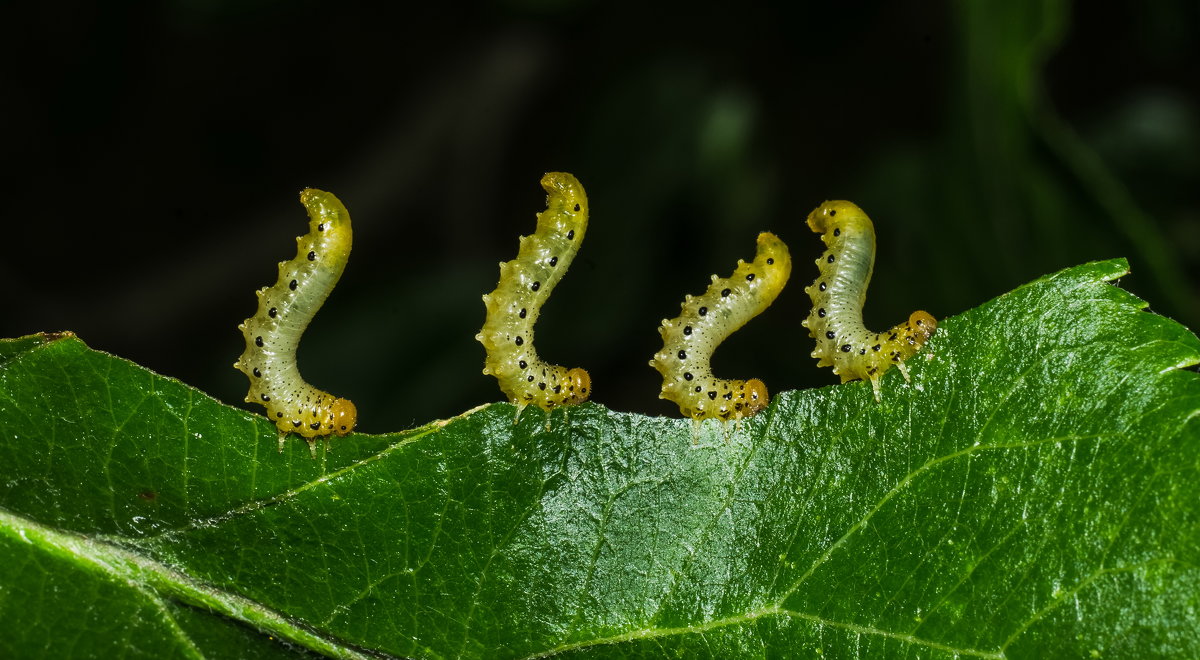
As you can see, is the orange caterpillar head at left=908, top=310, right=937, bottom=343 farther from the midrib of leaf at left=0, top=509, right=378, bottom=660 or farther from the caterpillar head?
the midrib of leaf at left=0, top=509, right=378, bottom=660

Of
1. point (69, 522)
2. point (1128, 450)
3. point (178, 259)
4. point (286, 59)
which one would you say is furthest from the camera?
point (286, 59)

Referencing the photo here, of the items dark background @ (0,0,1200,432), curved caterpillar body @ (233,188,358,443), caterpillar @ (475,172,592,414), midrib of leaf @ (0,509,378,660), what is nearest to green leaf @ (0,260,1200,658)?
midrib of leaf @ (0,509,378,660)

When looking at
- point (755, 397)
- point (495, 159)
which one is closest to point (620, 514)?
point (755, 397)

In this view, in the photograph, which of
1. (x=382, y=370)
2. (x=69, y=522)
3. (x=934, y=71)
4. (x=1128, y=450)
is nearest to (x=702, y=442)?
(x=1128, y=450)

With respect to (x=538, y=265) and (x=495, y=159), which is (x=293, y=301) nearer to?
(x=538, y=265)

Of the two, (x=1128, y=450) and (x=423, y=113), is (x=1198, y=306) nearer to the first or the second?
(x=1128, y=450)

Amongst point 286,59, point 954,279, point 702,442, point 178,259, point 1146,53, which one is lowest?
point 702,442
